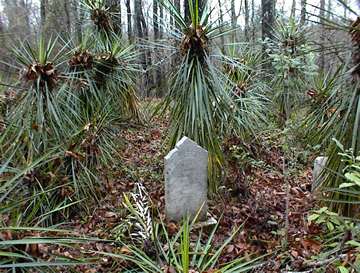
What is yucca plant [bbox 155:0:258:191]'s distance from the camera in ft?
11.5

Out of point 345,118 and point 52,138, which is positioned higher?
point 345,118

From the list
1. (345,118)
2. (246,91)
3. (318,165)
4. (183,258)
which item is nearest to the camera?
(183,258)

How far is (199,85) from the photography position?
3531 millimetres

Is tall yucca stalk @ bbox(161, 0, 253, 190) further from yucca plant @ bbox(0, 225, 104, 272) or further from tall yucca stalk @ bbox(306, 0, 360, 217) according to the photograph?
yucca plant @ bbox(0, 225, 104, 272)

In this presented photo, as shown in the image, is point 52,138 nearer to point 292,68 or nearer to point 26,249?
point 26,249

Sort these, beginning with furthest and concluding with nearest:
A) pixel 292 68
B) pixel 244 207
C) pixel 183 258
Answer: pixel 292 68
pixel 244 207
pixel 183 258

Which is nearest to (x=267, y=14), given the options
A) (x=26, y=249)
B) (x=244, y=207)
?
(x=244, y=207)

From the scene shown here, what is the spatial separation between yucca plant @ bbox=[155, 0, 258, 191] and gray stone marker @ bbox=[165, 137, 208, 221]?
0.39 m

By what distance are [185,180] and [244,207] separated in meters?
0.75

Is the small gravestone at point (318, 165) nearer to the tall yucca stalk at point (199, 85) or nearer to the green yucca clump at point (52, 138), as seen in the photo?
the tall yucca stalk at point (199, 85)

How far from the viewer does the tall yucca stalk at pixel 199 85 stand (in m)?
3.51

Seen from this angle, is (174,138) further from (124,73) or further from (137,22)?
(137,22)

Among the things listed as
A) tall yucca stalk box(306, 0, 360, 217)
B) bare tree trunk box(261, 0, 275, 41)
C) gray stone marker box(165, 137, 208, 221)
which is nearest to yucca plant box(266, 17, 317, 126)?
tall yucca stalk box(306, 0, 360, 217)

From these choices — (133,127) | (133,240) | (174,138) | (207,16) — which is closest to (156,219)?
(133,240)
